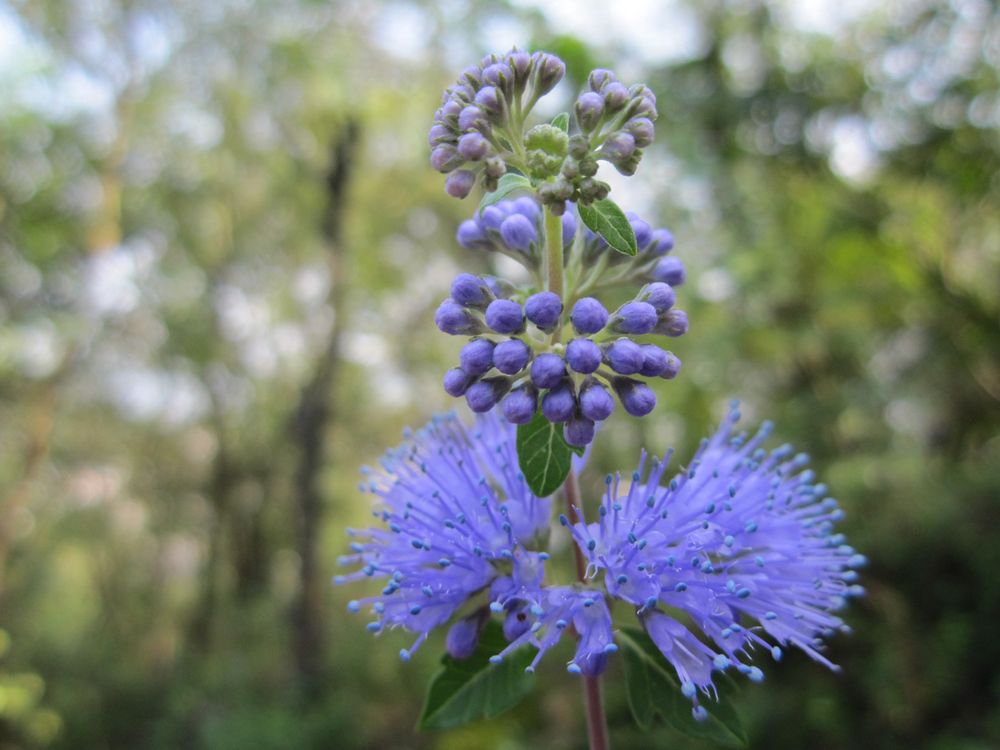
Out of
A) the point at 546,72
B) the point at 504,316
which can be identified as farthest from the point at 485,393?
the point at 546,72

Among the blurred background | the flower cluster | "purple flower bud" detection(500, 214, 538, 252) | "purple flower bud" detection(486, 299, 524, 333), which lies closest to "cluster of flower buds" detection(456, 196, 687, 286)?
"purple flower bud" detection(500, 214, 538, 252)

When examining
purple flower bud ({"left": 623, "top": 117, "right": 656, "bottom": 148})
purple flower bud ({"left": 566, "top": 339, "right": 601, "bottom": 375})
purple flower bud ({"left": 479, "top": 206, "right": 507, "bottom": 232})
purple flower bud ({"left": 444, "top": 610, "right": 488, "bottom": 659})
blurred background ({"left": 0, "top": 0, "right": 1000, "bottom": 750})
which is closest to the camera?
purple flower bud ({"left": 566, "top": 339, "right": 601, "bottom": 375})

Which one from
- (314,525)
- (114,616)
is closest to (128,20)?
(314,525)

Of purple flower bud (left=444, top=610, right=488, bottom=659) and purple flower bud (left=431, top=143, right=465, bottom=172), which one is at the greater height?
purple flower bud (left=431, top=143, right=465, bottom=172)

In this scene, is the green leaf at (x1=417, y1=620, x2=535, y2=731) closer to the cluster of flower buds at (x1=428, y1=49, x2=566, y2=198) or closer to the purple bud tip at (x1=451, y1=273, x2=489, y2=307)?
the purple bud tip at (x1=451, y1=273, x2=489, y2=307)

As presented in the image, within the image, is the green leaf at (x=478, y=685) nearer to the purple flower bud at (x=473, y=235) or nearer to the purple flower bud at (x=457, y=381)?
the purple flower bud at (x=457, y=381)

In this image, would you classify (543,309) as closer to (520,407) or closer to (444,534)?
(520,407)
